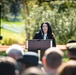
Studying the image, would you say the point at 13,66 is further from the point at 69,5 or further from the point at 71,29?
the point at 69,5

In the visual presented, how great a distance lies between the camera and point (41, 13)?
701 inches

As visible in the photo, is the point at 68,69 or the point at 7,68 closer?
the point at 68,69

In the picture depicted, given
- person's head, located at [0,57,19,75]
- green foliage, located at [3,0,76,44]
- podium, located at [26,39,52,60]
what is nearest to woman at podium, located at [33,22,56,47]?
podium, located at [26,39,52,60]

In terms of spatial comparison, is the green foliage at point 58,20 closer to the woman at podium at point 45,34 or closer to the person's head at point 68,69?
the woman at podium at point 45,34

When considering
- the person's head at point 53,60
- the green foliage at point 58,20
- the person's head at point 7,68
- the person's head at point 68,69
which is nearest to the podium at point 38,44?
the person's head at point 53,60

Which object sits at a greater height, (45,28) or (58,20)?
→ (58,20)

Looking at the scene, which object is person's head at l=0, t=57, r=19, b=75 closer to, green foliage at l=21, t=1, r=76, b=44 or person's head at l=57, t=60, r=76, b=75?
person's head at l=57, t=60, r=76, b=75

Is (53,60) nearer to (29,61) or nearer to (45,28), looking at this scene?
(29,61)

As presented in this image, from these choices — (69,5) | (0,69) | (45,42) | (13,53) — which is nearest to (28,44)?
(45,42)

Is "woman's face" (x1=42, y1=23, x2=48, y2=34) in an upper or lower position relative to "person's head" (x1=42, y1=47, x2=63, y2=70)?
upper

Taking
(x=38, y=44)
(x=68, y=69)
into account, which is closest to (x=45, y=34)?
(x=38, y=44)

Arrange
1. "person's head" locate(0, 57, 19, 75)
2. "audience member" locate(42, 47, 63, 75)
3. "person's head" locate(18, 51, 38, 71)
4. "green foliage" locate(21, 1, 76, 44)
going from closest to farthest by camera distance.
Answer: "person's head" locate(0, 57, 19, 75)
"audience member" locate(42, 47, 63, 75)
"person's head" locate(18, 51, 38, 71)
"green foliage" locate(21, 1, 76, 44)

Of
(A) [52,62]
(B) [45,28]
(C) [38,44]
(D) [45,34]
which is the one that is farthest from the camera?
(D) [45,34]

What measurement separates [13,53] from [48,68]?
1196 mm
